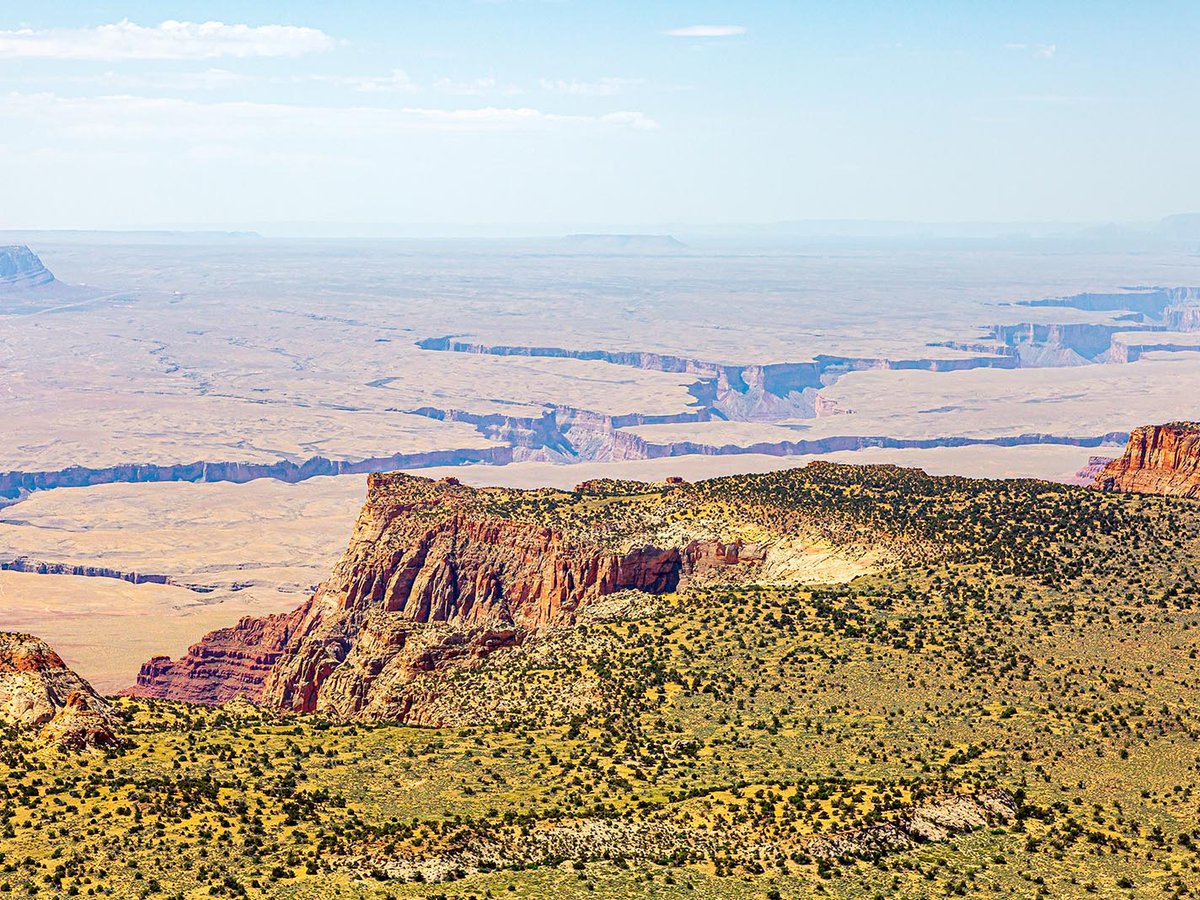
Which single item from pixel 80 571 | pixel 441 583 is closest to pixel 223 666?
pixel 441 583

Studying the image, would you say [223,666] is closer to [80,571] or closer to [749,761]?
[749,761]

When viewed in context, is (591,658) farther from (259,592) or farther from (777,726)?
(259,592)

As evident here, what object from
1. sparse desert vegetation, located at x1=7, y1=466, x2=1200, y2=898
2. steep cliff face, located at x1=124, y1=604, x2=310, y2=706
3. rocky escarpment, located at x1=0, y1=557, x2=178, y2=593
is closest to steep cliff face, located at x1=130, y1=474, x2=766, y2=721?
sparse desert vegetation, located at x1=7, y1=466, x2=1200, y2=898

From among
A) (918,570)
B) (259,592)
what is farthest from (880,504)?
(259,592)

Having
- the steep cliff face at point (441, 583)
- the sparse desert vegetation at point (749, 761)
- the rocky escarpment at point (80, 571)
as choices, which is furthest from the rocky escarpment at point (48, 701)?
the rocky escarpment at point (80, 571)

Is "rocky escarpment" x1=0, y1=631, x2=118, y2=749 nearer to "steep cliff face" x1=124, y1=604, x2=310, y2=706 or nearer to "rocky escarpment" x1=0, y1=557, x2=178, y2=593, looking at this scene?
"steep cliff face" x1=124, y1=604, x2=310, y2=706

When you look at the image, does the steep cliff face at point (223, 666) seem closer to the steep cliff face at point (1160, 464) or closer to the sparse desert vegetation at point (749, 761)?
the sparse desert vegetation at point (749, 761)
